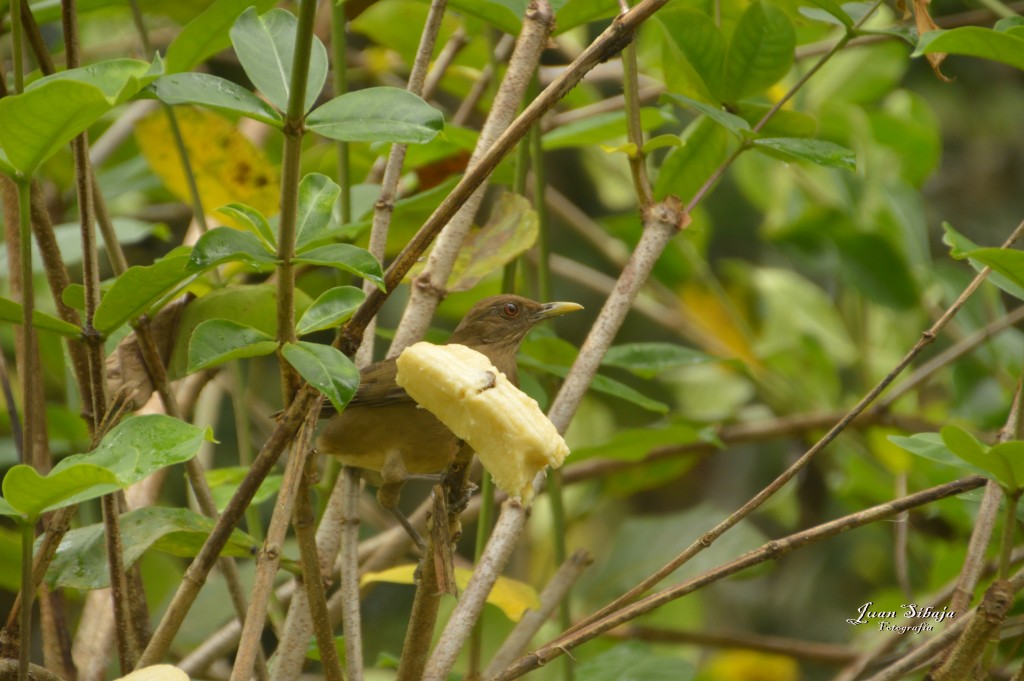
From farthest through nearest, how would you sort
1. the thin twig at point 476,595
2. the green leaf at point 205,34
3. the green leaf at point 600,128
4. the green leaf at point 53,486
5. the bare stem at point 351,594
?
the green leaf at point 600,128 → the green leaf at point 205,34 → the bare stem at point 351,594 → the thin twig at point 476,595 → the green leaf at point 53,486

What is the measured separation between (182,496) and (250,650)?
12.3 feet

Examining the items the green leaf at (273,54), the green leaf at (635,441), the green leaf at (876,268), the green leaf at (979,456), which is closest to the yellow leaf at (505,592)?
the green leaf at (635,441)

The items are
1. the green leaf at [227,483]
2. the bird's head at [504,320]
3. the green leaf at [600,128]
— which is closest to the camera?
the green leaf at [227,483]

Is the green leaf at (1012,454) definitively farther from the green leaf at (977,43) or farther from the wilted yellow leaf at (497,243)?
the wilted yellow leaf at (497,243)

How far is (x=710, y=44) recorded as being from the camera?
221 cm

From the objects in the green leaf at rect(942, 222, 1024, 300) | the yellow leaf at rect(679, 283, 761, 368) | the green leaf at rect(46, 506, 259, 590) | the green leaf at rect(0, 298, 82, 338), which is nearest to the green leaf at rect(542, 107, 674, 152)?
the green leaf at rect(942, 222, 1024, 300)

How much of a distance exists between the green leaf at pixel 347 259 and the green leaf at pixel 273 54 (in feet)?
0.64

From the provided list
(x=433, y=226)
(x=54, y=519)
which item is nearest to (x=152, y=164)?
(x=54, y=519)

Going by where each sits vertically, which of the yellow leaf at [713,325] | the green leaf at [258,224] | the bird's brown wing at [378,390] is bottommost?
the yellow leaf at [713,325]

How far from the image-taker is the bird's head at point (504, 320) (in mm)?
3068

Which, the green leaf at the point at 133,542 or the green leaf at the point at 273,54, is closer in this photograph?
the green leaf at the point at 273,54

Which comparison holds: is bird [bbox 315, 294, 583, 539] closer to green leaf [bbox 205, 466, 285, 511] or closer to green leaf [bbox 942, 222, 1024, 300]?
green leaf [bbox 205, 466, 285, 511]

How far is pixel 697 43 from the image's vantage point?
2.20 m

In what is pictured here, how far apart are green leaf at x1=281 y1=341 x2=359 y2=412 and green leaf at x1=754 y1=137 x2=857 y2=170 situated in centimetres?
94
